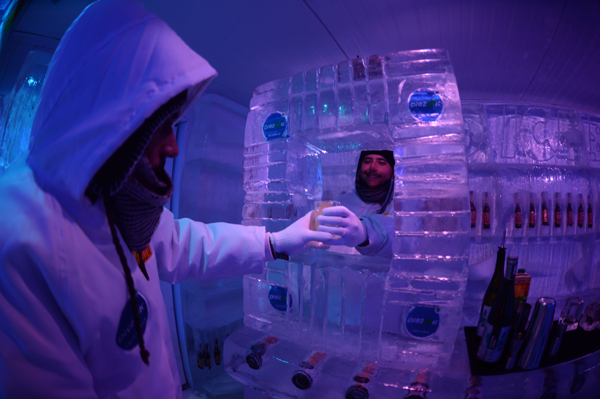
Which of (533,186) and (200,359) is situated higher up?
(533,186)

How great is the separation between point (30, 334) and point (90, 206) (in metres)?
0.37

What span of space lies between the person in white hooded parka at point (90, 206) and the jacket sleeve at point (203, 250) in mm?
325

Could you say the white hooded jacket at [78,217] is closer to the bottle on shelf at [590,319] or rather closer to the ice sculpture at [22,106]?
the ice sculpture at [22,106]

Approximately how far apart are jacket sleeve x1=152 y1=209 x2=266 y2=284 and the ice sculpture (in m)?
1.57

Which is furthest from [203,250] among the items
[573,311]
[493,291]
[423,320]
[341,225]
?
[573,311]

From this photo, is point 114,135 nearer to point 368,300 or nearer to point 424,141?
point 424,141

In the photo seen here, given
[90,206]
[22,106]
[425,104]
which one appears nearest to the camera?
[90,206]

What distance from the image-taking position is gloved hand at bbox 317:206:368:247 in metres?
1.50

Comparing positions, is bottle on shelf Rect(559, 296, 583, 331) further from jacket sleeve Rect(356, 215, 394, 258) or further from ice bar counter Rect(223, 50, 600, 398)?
jacket sleeve Rect(356, 215, 394, 258)

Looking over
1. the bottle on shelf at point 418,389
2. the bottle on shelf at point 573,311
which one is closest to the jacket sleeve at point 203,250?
the bottle on shelf at point 418,389

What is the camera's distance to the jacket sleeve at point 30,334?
74 centimetres

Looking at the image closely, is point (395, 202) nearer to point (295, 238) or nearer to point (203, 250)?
point (295, 238)

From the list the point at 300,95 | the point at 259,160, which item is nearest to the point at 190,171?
the point at 259,160

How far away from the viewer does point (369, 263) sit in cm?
172
